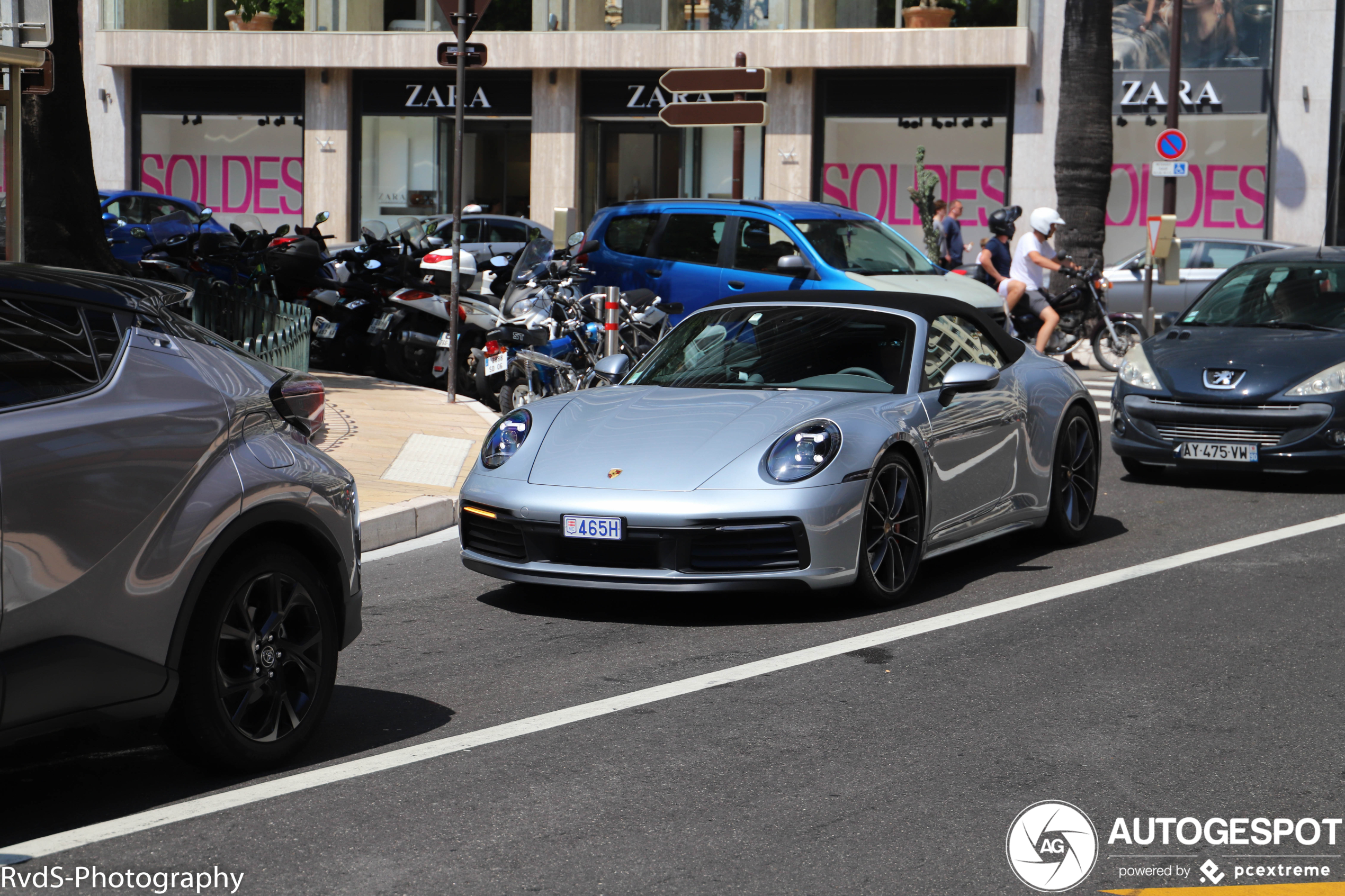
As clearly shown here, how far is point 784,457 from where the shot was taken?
6.89 meters

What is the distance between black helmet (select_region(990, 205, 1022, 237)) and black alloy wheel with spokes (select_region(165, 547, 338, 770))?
16.0 meters

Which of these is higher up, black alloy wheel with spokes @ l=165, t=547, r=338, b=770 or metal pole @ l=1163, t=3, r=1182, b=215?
metal pole @ l=1163, t=3, r=1182, b=215

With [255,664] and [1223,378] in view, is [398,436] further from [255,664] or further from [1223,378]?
[255,664]

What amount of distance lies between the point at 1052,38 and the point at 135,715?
29.3 metres

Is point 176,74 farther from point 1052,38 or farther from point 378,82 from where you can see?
point 1052,38

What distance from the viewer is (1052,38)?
31.0m

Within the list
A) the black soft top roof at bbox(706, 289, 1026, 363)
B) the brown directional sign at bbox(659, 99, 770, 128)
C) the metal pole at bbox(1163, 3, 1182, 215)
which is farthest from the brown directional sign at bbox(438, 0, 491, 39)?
the metal pole at bbox(1163, 3, 1182, 215)

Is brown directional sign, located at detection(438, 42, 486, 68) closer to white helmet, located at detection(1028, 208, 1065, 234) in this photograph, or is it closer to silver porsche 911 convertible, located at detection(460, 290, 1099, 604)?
silver porsche 911 convertible, located at detection(460, 290, 1099, 604)

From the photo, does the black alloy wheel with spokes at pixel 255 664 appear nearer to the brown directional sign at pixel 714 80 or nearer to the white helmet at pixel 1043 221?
the brown directional sign at pixel 714 80

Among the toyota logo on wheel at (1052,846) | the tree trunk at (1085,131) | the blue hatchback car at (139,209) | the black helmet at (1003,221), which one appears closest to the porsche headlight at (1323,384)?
the toyota logo on wheel at (1052,846)

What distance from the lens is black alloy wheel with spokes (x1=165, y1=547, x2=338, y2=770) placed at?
4.44 metres

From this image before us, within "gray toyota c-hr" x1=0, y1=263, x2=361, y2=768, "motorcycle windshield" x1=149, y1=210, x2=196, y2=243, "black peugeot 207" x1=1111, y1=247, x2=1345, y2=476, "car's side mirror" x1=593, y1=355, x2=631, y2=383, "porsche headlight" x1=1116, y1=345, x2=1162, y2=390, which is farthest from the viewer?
"motorcycle windshield" x1=149, y1=210, x2=196, y2=243

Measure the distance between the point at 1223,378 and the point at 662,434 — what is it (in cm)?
529

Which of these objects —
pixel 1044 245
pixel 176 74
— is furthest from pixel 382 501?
pixel 176 74
